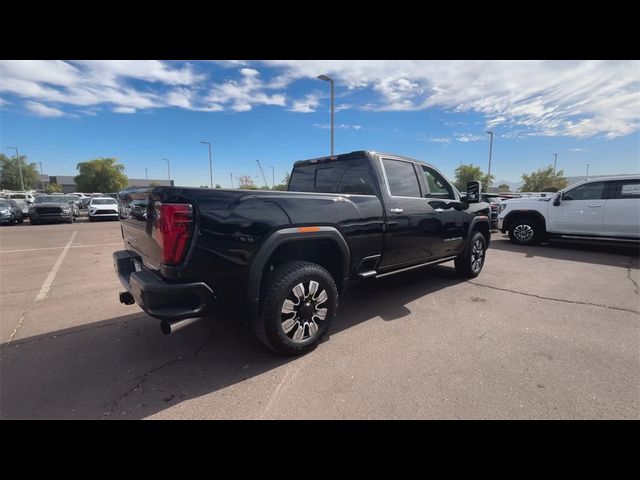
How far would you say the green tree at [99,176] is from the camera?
A: 59906 mm

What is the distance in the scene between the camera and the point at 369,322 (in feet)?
12.7

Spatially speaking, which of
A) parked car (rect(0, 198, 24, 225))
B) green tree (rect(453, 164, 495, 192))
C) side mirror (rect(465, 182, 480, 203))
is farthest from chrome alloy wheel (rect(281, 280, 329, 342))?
green tree (rect(453, 164, 495, 192))

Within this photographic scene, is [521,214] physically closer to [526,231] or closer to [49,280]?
[526,231]

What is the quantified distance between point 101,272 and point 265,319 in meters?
5.32

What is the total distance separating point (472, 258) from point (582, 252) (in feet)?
16.5

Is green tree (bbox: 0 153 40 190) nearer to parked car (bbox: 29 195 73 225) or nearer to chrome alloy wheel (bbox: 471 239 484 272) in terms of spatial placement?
parked car (bbox: 29 195 73 225)

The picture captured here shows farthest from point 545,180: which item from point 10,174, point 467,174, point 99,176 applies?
point 10,174

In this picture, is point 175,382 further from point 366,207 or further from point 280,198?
point 366,207

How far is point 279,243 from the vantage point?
109 inches

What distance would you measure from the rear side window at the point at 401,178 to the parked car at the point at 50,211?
65.8 ft

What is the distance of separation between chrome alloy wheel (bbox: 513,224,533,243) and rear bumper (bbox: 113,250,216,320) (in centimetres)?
971

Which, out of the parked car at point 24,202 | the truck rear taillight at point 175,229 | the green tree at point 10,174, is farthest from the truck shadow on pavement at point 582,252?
the green tree at point 10,174

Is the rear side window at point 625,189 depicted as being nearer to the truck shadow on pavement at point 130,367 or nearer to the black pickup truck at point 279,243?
the black pickup truck at point 279,243

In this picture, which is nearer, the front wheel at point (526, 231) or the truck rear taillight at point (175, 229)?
the truck rear taillight at point (175, 229)
